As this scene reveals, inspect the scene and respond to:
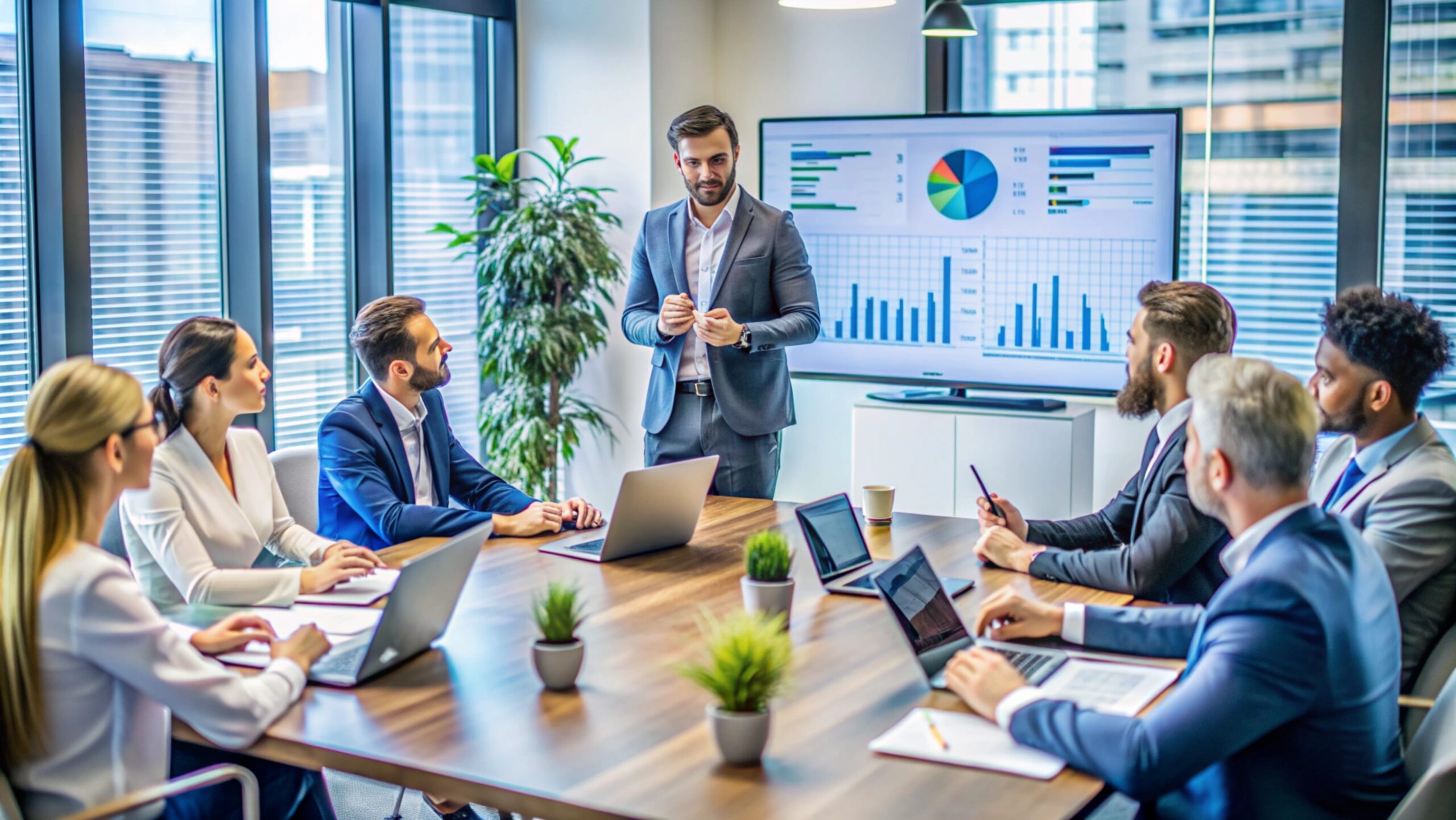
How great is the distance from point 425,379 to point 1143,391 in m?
1.71

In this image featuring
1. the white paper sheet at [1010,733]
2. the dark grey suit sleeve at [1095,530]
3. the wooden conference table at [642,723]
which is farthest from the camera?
the dark grey suit sleeve at [1095,530]

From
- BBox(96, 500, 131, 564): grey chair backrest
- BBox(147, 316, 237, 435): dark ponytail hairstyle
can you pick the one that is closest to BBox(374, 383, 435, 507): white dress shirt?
BBox(147, 316, 237, 435): dark ponytail hairstyle

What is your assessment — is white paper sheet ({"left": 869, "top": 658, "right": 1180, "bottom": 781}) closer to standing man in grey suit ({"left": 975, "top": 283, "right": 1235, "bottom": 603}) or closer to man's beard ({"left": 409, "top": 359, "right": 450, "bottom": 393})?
standing man in grey suit ({"left": 975, "top": 283, "right": 1235, "bottom": 603})

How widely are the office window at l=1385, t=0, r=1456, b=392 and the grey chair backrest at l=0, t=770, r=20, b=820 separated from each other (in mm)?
4651

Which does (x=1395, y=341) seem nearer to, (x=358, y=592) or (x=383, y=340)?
(x=358, y=592)

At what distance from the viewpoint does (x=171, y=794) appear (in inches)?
75.6

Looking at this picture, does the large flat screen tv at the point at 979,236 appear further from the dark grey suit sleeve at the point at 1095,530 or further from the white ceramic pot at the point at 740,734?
the white ceramic pot at the point at 740,734

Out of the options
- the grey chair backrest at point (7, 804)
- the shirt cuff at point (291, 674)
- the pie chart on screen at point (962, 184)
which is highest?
the pie chart on screen at point (962, 184)

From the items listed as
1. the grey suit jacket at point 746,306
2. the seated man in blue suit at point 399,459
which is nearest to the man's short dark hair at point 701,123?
the grey suit jacket at point 746,306

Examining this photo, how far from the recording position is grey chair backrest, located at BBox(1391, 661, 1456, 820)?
186 centimetres

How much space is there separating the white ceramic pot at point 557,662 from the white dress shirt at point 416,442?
1324 millimetres

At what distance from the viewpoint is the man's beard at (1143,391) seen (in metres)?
2.91

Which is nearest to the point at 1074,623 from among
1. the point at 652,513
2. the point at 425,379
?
the point at 652,513

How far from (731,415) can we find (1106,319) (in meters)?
1.72
